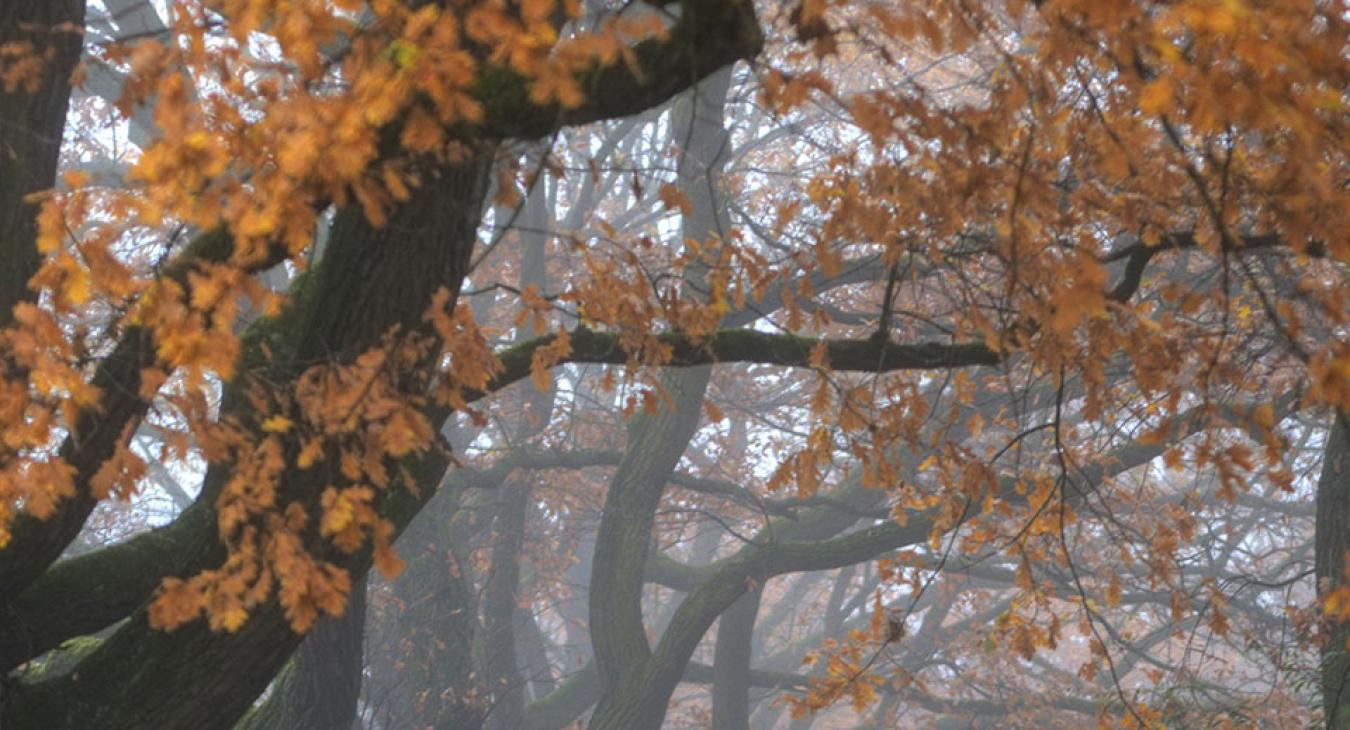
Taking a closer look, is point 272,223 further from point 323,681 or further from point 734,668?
point 734,668

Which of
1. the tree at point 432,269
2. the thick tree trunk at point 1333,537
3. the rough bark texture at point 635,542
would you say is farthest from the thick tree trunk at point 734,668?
the thick tree trunk at point 1333,537

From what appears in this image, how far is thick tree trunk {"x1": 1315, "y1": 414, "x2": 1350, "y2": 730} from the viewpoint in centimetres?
694

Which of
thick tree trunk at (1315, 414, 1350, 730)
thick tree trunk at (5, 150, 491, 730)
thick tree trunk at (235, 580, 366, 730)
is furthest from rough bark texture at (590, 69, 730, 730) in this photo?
thick tree trunk at (5, 150, 491, 730)

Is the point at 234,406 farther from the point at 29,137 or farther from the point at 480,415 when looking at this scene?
the point at 29,137

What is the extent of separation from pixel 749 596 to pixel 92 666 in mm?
10585

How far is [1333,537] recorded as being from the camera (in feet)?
24.1

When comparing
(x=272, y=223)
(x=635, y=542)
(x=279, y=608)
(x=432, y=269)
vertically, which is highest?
(x=635, y=542)

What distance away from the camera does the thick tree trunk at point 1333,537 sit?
22.8 feet

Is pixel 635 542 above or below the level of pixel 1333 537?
above

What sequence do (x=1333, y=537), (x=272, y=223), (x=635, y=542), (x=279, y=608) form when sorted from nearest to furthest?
(x=272, y=223) < (x=279, y=608) < (x=1333, y=537) < (x=635, y=542)

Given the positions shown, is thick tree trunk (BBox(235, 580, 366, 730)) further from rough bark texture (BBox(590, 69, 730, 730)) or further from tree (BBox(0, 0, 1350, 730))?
rough bark texture (BBox(590, 69, 730, 730))

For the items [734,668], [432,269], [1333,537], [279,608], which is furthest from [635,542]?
[432,269]

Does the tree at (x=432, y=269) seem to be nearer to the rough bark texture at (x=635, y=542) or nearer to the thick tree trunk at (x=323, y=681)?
the thick tree trunk at (x=323, y=681)

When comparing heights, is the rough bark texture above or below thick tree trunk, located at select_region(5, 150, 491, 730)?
above
